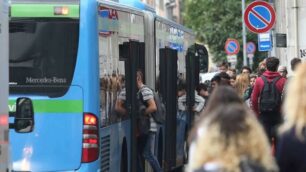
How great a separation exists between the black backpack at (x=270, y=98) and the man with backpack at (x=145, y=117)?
1.65 meters

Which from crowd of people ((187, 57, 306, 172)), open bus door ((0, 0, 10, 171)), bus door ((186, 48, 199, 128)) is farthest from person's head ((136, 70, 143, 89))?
crowd of people ((187, 57, 306, 172))

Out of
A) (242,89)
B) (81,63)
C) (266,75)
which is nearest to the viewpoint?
(81,63)

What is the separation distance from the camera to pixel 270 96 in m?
12.1

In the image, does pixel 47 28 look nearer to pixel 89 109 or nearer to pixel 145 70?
pixel 89 109

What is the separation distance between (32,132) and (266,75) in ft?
14.2

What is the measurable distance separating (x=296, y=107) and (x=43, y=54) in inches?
192

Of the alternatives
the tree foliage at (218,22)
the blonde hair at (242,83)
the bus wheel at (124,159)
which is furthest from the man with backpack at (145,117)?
the tree foliage at (218,22)

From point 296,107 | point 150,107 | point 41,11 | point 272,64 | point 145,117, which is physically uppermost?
point 41,11

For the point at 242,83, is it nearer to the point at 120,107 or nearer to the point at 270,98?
the point at 270,98

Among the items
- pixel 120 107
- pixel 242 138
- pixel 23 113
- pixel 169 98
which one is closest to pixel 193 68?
pixel 169 98

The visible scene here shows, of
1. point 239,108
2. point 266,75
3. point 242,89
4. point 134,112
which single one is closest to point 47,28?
point 134,112

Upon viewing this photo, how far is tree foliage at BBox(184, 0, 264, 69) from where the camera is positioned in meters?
48.8

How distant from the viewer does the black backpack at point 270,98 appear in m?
12.1

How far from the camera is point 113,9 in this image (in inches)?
407
